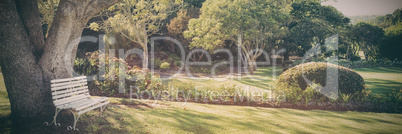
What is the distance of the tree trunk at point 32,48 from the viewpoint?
169 inches

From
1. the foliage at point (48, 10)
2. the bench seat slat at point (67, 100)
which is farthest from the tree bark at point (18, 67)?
the foliage at point (48, 10)

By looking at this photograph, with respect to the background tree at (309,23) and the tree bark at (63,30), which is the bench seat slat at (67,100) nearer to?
the tree bark at (63,30)

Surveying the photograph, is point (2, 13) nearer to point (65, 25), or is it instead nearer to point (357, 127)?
point (65, 25)

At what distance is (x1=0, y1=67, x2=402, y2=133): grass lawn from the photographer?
4.88 meters

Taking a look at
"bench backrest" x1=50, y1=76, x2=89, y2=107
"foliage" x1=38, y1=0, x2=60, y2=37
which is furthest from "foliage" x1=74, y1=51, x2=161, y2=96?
"foliage" x1=38, y1=0, x2=60, y2=37

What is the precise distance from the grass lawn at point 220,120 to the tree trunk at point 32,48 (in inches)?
27.3

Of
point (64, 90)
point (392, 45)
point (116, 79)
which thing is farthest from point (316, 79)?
point (392, 45)

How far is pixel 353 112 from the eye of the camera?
7203mm

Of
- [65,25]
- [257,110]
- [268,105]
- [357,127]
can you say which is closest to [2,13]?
[65,25]

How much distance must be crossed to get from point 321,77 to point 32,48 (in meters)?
9.51

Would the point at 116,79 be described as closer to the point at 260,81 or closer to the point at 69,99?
the point at 69,99

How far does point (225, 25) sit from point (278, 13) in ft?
13.6

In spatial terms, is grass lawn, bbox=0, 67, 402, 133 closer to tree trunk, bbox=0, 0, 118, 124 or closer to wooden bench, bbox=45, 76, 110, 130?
wooden bench, bbox=45, 76, 110, 130

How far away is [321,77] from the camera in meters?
8.20
